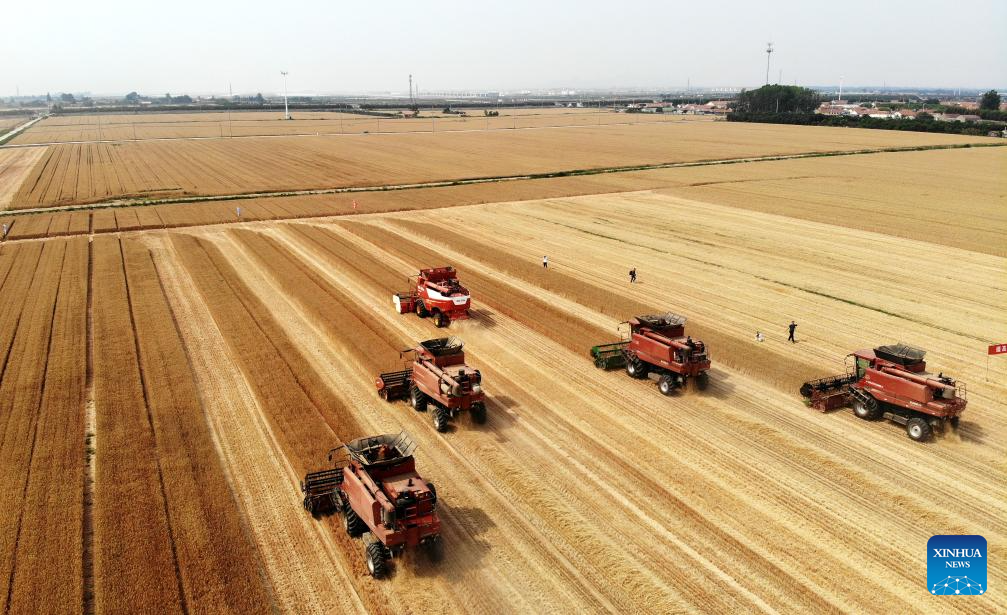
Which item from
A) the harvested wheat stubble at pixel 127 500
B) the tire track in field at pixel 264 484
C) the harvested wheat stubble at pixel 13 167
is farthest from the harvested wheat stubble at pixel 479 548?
the harvested wheat stubble at pixel 13 167

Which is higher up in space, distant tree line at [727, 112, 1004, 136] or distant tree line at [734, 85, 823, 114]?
distant tree line at [734, 85, 823, 114]

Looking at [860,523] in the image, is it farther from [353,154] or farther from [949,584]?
[353,154]

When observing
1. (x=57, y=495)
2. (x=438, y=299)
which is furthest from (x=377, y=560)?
(x=438, y=299)

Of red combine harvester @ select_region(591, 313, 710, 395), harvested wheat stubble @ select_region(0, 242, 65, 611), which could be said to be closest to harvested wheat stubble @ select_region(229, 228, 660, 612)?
red combine harvester @ select_region(591, 313, 710, 395)

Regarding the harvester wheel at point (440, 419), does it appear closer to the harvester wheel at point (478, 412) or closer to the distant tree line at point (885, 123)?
the harvester wheel at point (478, 412)

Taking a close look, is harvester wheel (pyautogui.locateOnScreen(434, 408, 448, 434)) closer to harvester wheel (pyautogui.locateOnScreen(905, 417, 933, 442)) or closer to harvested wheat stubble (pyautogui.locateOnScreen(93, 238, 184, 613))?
harvested wheat stubble (pyautogui.locateOnScreen(93, 238, 184, 613))

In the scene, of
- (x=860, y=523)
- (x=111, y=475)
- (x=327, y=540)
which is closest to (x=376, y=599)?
(x=327, y=540)
